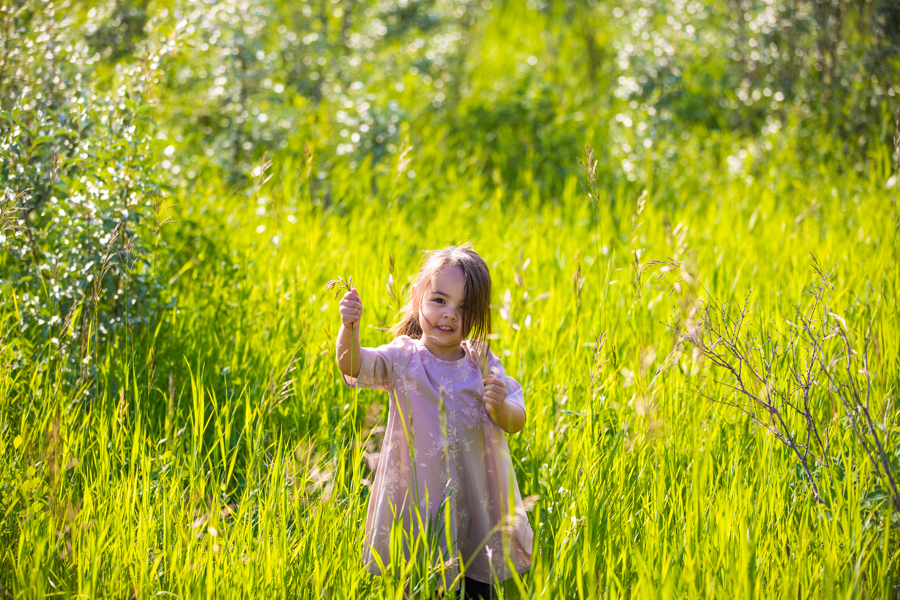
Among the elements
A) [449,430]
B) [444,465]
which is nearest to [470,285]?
[449,430]

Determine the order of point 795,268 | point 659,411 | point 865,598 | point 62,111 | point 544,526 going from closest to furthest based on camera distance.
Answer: point 865,598, point 544,526, point 659,411, point 62,111, point 795,268

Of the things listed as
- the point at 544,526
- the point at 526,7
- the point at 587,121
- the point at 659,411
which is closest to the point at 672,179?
the point at 587,121

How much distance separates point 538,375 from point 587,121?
14.5 feet

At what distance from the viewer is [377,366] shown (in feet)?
6.75

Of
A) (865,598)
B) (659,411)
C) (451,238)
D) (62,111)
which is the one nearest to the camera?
(865,598)

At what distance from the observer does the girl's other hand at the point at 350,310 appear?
1936mm

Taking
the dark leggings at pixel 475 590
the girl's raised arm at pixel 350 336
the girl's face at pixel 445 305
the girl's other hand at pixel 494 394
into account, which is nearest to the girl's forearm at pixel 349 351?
the girl's raised arm at pixel 350 336

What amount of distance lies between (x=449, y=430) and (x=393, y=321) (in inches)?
27.7

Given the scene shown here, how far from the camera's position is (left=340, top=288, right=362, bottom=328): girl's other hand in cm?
194

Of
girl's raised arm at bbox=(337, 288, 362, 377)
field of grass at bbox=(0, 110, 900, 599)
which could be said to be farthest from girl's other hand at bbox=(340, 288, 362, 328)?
field of grass at bbox=(0, 110, 900, 599)

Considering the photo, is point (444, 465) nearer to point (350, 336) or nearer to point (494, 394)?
point (494, 394)

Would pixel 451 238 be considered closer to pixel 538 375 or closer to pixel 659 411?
pixel 538 375

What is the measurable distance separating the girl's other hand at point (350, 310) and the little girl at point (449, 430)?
85 millimetres

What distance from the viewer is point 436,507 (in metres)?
2.03
